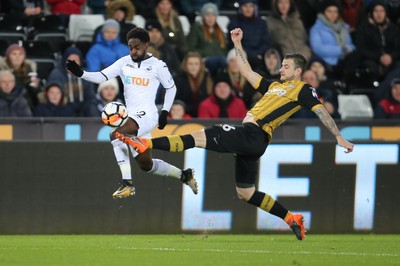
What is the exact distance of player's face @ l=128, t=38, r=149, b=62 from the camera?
47.1 feet

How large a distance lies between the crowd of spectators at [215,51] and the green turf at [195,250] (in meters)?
3.30

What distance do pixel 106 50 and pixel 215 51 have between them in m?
2.07

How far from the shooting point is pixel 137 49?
14422 millimetres

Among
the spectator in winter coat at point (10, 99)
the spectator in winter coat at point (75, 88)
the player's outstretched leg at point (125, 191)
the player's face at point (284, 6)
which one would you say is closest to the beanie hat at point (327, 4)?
the player's face at point (284, 6)

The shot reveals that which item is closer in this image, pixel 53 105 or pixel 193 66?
pixel 53 105

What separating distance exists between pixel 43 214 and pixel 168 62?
4306mm

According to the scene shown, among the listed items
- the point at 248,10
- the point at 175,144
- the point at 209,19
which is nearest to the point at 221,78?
the point at 209,19

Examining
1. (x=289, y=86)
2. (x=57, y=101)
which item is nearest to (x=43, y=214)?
(x=57, y=101)

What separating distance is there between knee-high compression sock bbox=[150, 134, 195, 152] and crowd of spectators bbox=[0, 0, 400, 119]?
5029 millimetres

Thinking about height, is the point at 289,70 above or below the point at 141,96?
Result: above

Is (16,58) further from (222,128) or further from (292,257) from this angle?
(292,257)

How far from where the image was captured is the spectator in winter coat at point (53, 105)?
1808cm

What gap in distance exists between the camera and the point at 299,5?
71.3 ft

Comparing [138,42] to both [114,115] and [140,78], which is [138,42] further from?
[114,115]
